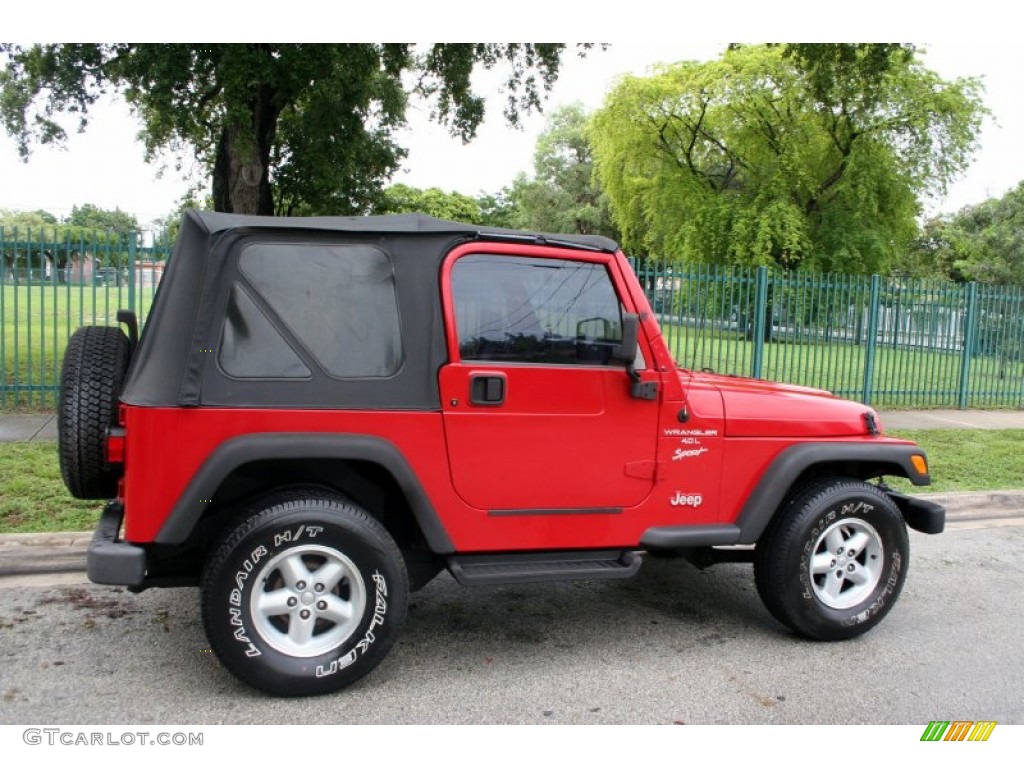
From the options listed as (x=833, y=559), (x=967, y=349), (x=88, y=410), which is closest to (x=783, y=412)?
(x=833, y=559)

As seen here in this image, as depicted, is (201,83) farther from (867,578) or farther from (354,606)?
(867,578)

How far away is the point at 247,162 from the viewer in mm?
11641

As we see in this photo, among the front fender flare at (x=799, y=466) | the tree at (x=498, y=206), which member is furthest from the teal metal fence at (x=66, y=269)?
the tree at (x=498, y=206)

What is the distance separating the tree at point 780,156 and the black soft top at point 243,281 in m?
26.0

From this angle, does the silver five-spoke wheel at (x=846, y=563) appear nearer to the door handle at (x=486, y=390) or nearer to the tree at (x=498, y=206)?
the door handle at (x=486, y=390)

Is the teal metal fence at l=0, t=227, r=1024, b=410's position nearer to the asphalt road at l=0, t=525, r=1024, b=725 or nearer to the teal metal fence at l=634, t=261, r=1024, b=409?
the teal metal fence at l=634, t=261, r=1024, b=409

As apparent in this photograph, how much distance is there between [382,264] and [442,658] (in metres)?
1.94

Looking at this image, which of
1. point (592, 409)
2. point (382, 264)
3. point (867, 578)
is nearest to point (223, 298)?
point (382, 264)

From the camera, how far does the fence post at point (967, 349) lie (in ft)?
45.1

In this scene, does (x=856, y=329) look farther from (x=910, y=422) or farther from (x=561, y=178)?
(x=561, y=178)

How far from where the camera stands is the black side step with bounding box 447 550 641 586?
3.81 meters

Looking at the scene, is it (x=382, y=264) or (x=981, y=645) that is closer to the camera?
(x=382, y=264)

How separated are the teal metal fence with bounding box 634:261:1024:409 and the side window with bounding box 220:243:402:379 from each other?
342 inches

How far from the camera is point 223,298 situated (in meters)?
3.54
